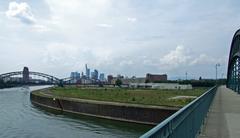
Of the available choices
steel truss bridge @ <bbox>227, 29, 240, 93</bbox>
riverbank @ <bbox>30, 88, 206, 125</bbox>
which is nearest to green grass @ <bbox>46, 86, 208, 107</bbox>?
riverbank @ <bbox>30, 88, 206, 125</bbox>

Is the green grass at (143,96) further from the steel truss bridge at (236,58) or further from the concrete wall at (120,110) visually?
the steel truss bridge at (236,58)

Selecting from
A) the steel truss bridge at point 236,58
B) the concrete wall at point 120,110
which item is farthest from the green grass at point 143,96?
the steel truss bridge at point 236,58

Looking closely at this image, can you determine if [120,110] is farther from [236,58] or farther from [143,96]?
[236,58]

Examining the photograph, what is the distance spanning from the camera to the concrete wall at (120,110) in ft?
122

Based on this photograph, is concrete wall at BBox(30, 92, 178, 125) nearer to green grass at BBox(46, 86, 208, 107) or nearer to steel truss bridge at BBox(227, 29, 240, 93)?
green grass at BBox(46, 86, 208, 107)

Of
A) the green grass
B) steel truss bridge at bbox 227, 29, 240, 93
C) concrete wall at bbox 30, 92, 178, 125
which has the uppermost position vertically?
steel truss bridge at bbox 227, 29, 240, 93

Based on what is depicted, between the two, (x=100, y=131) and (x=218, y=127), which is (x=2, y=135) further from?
(x=218, y=127)

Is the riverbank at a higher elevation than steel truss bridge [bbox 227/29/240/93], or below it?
below

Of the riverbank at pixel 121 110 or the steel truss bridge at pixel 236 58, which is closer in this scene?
the riverbank at pixel 121 110

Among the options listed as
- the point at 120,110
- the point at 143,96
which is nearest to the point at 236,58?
the point at 143,96

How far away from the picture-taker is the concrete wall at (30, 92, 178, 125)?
37281 millimetres

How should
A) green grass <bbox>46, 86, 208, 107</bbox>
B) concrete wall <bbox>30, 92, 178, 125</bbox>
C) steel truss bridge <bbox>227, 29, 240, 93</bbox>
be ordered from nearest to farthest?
concrete wall <bbox>30, 92, 178, 125</bbox>
green grass <bbox>46, 86, 208, 107</bbox>
steel truss bridge <bbox>227, 29, 240, 93</bbox>

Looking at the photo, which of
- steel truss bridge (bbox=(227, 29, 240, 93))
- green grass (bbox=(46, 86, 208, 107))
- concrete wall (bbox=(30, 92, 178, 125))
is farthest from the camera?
steel truss bridge (bbox=(227, 29, 240, 93))

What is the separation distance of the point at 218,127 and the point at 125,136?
1969 cm
